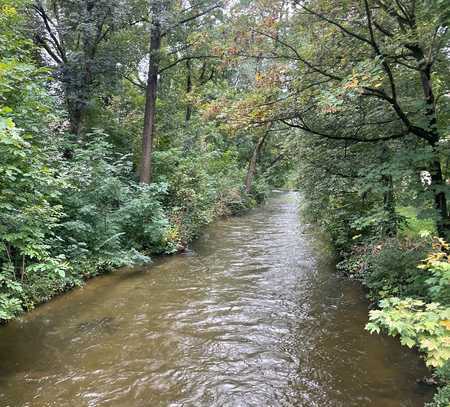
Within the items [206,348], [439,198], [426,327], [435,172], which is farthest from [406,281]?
[206,348]

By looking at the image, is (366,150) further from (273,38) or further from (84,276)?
(84,276)

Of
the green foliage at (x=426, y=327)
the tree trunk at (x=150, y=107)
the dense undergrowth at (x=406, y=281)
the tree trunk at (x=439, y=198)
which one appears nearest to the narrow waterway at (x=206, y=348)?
the dense undergrowth at (x=406, y=281)

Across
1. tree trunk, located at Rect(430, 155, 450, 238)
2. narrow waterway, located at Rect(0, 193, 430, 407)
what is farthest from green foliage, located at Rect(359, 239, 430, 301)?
narrow waterway, located at Rect(0, 193, 430, 407)

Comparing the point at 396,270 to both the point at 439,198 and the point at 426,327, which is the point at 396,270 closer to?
the point at 439,198

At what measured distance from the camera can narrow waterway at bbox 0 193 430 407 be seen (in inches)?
163

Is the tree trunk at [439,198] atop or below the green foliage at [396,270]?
atop

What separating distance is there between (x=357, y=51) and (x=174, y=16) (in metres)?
7.62

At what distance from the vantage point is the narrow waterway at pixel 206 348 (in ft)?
13.5

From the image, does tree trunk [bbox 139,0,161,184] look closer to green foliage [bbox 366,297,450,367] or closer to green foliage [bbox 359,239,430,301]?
green foliage [bbox 359,239,430,301]

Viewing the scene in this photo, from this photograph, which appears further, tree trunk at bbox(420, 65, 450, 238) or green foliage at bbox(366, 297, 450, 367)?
tree trunk at bbox(420, 65, 450, 238)

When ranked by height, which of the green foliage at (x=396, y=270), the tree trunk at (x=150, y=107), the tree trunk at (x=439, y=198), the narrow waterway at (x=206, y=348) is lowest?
the narrow waterway at (x=206, y=348)

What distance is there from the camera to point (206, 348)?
5.18m

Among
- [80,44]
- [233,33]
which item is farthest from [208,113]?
[80,44]

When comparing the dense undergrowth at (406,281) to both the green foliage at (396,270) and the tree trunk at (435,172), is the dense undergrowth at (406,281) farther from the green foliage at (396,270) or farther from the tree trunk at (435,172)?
the tree trunk at (435,172)
